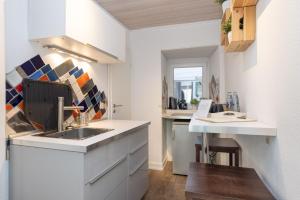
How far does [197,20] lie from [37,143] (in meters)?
2.64

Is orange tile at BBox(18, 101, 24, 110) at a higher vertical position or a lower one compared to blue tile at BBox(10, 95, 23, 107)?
lower

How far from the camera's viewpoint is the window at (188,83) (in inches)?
144

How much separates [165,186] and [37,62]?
2147 millimetres

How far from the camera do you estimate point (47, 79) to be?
1.65 metres

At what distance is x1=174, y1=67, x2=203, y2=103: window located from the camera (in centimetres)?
366

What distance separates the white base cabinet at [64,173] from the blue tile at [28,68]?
22.6 inches

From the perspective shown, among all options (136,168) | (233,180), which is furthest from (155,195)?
(233,180)

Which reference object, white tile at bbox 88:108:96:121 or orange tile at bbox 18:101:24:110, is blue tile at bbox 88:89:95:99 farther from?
orange tile at bbox 18:101:24:110

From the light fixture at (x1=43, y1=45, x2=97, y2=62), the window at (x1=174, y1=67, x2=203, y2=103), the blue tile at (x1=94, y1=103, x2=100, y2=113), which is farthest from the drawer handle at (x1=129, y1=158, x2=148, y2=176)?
the window at (x1=174, y1=67, x2=203, y2=103)

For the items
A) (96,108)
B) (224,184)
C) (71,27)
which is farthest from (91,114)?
(224,184)

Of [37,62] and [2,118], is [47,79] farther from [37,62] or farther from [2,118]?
[2,118]

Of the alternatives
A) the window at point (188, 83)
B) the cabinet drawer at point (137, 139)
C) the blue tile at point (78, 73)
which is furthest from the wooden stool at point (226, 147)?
the window at point (188, 83)

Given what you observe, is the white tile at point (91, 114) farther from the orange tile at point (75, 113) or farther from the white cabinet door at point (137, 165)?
the white cabinet door at point (137, 165)

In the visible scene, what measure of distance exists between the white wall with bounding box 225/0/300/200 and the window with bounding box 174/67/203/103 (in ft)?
7.83
